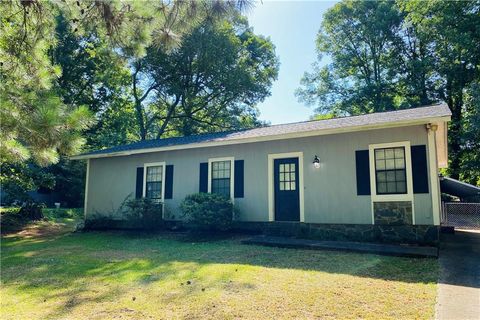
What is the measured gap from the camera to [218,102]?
23734mm

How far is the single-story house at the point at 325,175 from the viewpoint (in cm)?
762

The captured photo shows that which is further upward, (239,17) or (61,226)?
(239,17)

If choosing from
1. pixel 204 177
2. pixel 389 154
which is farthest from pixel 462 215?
pixel 204 177

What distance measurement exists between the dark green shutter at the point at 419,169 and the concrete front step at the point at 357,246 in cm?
131

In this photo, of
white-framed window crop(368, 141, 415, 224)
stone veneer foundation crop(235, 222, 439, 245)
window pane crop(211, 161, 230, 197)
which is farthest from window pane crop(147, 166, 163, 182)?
white-framed window crop(368, 141, 415, 224)

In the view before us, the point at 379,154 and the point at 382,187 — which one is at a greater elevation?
the point at 379,154

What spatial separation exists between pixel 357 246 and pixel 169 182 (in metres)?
6.32

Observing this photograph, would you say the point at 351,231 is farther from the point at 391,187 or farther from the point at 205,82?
the point at 205,82

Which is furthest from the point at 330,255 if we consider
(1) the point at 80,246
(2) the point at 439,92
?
(2) the point at 439,92

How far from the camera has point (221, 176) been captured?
33.9 feet

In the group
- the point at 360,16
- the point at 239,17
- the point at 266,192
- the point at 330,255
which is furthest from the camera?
the point at 360,16

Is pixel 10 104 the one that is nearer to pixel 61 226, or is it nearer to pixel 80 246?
pixel 80 246

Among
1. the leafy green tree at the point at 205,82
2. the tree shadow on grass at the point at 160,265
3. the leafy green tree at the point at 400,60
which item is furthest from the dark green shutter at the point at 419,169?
the leafy green tree at the point at 205,82

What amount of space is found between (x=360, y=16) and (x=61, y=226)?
22169mm
